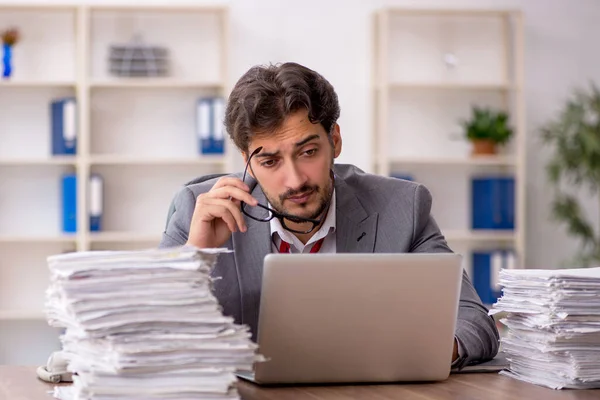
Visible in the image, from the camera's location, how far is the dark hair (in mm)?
1999

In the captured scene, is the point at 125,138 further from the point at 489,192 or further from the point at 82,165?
the point at 489,192

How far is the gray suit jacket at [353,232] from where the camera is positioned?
77.4 inches

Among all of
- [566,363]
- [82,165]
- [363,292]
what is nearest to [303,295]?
[363,292]

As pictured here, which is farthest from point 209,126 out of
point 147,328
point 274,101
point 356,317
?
point 147,328

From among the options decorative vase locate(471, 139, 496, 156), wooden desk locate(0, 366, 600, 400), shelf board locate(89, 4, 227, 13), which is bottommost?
wooden desk locate(0, 366, 600, 400)

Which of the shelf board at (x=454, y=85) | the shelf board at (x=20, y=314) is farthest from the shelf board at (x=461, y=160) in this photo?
the shelf board at (x=20, y=314)

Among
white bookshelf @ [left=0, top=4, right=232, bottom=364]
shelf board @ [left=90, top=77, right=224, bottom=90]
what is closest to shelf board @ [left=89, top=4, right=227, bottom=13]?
white bookshelf @ [left=0, top=4, right=232, bottom=364]

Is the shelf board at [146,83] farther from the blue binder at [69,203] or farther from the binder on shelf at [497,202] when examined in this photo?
the binder on shelf at [497,202]

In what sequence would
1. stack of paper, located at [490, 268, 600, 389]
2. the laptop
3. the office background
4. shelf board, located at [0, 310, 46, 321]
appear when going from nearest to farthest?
the laptop
stack of paper, located at [490, 268, 600, 389]
shelf board, located at [0, 310, 46, 321]
the office background

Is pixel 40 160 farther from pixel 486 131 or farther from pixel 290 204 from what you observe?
pixel 290 204

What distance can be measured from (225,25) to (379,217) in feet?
9.17

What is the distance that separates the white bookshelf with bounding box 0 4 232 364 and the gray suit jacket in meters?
2.59

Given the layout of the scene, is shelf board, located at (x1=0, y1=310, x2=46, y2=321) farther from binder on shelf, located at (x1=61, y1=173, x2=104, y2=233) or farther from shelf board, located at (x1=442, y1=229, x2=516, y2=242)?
shelf board, located at (x1=442, y1=229, x2=516, y2=242)

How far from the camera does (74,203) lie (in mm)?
4652
